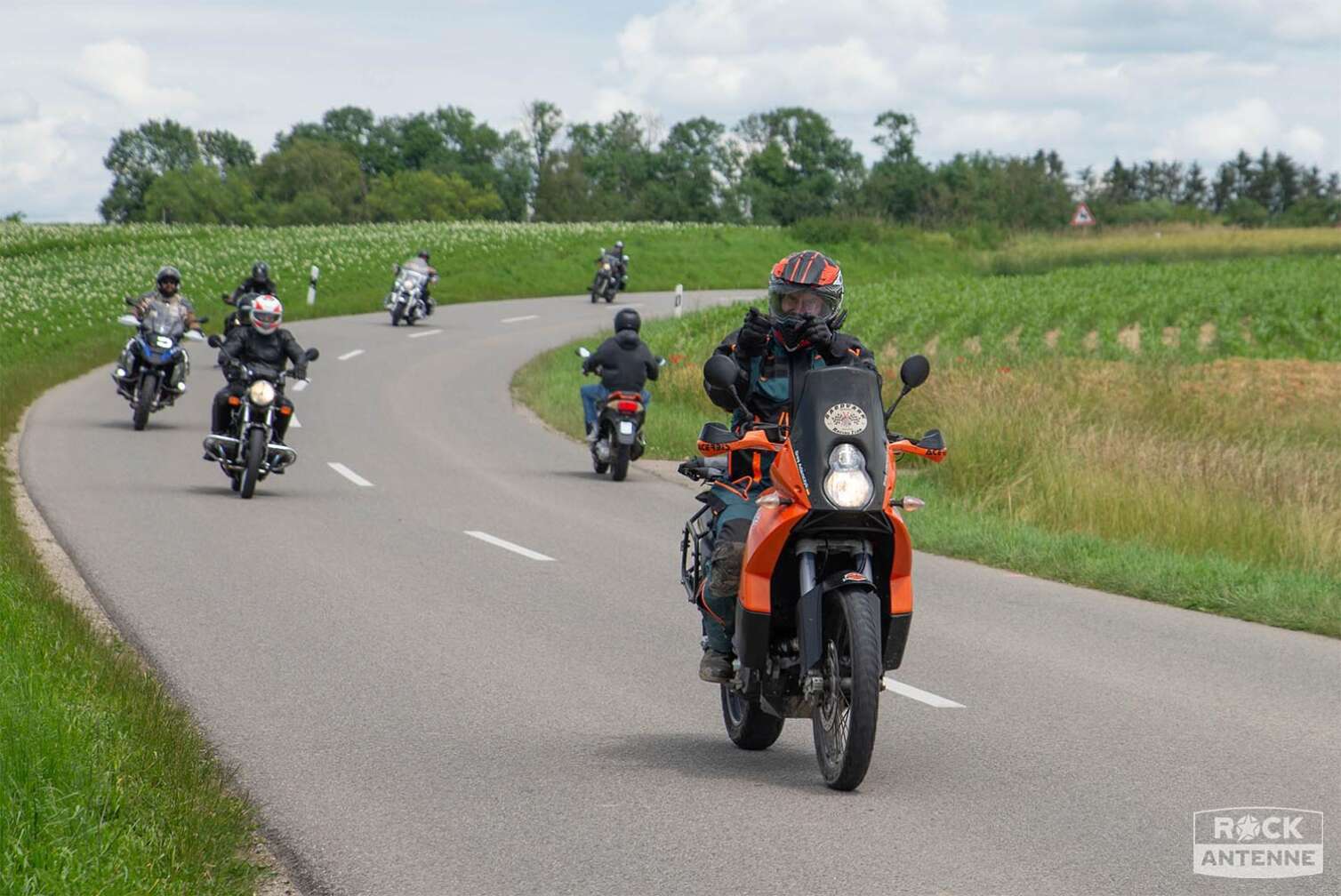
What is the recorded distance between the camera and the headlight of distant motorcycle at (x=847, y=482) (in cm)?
595

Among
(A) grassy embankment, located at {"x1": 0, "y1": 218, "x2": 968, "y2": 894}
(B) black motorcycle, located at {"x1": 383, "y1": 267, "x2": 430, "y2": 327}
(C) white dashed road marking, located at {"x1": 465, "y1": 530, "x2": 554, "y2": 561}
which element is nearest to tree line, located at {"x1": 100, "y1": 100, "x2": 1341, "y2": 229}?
(A) grassy embankment, located at {"x1": 0, "y1": 218, "x2": 968, "y2": 894}

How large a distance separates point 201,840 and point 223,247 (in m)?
60.9

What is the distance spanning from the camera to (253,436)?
16531 millimetres

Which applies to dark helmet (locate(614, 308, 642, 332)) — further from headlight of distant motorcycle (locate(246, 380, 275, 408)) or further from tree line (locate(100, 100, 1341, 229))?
tree line (locate(100, 100, 1341, 229))

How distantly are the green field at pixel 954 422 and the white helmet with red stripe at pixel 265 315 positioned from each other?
8.96ft

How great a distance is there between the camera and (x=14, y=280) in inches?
1991

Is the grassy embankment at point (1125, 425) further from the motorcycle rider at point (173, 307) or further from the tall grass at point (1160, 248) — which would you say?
the tall grass at point (1160, 248)

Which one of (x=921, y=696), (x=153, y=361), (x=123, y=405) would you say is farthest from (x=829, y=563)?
(x=123, y=405)

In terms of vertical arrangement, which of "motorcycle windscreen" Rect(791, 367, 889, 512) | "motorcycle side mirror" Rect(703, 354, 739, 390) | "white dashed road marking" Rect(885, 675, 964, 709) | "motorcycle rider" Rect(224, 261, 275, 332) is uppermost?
"motorcycle side mirror" Rect(703, 354, 739, 390)

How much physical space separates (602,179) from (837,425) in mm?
144429

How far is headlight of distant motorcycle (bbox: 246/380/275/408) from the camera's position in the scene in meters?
16.5

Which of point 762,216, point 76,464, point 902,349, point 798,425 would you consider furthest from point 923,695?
point 762,216

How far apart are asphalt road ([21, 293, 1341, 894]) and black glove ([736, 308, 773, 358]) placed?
1.58m

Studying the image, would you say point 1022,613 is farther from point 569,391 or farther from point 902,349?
point 902,349
